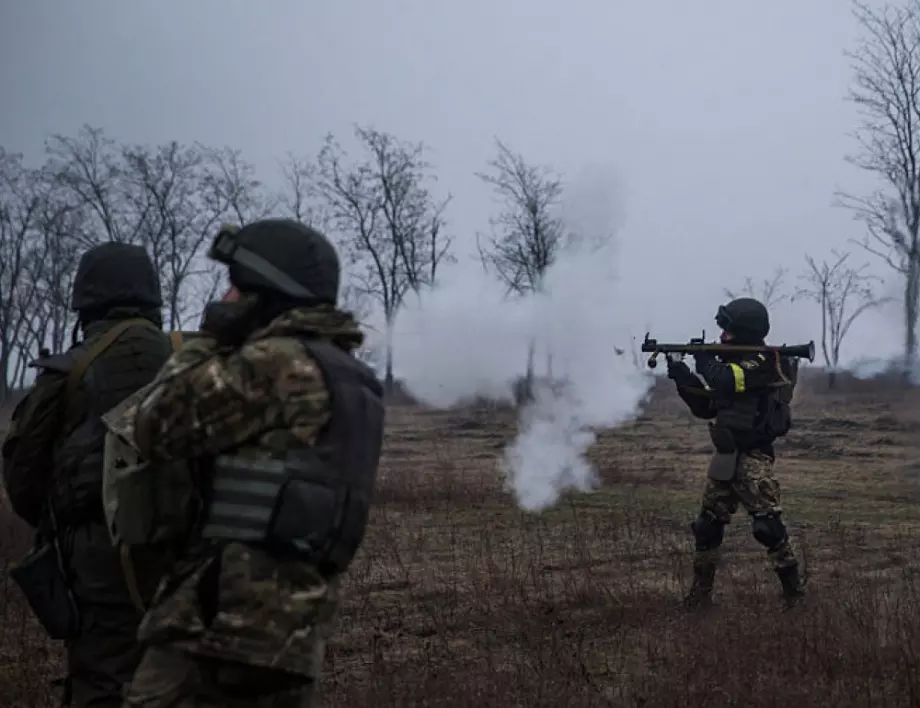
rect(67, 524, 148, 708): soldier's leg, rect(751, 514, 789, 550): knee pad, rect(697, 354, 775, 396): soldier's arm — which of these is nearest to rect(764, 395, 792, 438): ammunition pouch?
rect(697, 354, 775, 396): soldier's arm

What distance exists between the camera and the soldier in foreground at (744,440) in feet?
25.8

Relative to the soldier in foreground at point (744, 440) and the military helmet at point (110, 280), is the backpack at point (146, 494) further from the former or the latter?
the soldier in foreground at point (744, 440)

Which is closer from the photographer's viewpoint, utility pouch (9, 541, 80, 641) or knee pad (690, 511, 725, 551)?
utility pouch (9, 541, 80, 641)

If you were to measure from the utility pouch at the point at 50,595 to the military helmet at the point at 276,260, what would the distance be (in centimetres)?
153

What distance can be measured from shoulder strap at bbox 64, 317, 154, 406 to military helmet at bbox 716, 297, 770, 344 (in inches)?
222

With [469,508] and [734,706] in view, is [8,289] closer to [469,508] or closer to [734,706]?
[469,508]

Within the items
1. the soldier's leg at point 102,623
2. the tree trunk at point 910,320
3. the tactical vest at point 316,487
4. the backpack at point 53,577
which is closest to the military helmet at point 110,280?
the backpack at point 53,577

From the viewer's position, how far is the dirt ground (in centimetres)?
507

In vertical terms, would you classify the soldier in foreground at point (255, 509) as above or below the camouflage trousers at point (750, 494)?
above

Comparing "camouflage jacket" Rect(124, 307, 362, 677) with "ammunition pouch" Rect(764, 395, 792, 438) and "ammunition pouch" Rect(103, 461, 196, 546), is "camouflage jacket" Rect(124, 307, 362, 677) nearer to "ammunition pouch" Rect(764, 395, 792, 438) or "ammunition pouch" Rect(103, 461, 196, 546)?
"ammunition pouch" Rect(103, 461, 196, 546)

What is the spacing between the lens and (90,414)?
398 cm

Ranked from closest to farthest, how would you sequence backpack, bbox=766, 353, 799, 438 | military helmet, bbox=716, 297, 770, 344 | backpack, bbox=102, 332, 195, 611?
backpack, bbox=102, 332, 195, 611 → backpack, bbox=766, 353, 799, 438 → military helmet, bbox=716, 297, 770, 344

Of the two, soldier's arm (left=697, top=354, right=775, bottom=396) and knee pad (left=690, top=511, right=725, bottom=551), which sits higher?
soldier's arm (left=697, top=354, right=775, bottom=396)

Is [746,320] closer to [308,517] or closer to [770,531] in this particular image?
[770,531]
